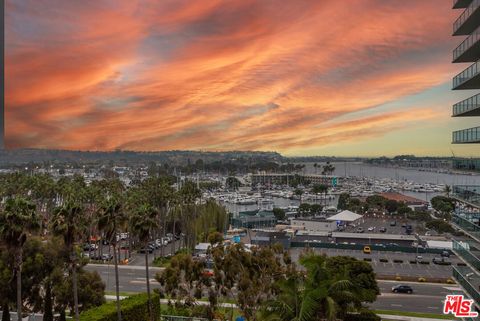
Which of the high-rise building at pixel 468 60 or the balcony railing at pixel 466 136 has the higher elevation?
the high-rise building at pixel 468 60

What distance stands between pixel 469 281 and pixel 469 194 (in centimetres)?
592

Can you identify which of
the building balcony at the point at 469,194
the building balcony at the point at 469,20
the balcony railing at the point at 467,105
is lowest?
the building balcony at the point at 469,194

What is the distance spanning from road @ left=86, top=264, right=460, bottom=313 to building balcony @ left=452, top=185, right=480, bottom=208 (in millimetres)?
20899

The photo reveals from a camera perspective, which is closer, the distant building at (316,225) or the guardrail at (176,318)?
the guardrail at (176,318)

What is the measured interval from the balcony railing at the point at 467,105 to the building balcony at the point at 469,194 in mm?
5577

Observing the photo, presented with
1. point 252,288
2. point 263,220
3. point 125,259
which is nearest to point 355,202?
point 263,220

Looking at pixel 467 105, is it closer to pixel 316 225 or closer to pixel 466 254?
pixel 466 254

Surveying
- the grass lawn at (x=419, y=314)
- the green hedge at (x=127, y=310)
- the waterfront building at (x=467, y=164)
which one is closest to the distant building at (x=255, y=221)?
the grass lawn at (x=419, y=314)

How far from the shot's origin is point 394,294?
52.5 metres

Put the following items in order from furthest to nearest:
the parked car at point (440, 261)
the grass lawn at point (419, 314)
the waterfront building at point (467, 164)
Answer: the parked car at point (440, 261) < the grass lawn at point (419, 314) < the waterfront building at point (467, 164)

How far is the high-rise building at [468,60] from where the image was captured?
92.0 ft

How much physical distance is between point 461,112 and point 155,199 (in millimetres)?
72666

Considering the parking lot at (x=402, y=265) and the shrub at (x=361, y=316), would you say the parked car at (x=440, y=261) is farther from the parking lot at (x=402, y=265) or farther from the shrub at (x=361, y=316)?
the shrub at (x=361, y=316)

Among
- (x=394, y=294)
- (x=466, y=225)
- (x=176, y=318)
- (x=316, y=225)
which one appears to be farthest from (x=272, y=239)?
(x=466, y=225)
